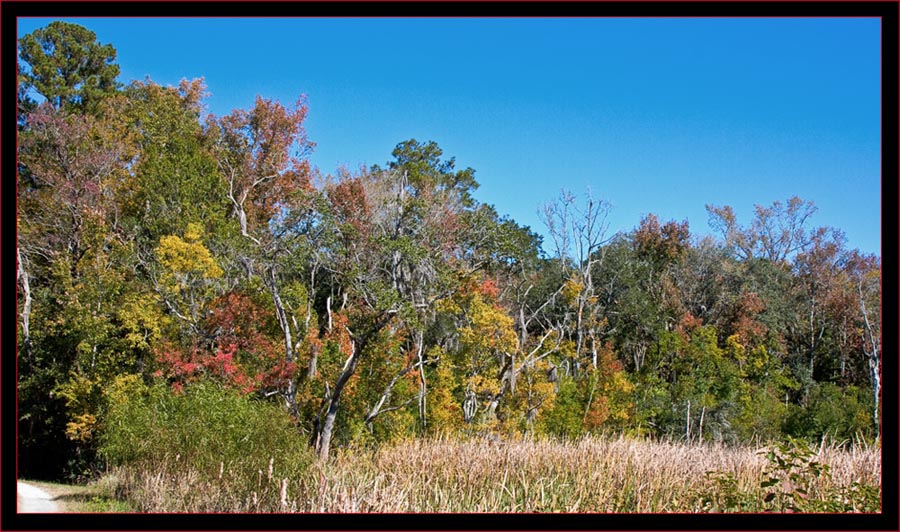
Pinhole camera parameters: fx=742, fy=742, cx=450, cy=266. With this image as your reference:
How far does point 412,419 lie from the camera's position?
59.3 ft

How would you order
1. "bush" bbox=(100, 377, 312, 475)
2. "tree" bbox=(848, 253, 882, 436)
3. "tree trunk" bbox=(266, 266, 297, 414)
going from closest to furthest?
"bush" bbox=(100, 377, 312, 475) < "tree trunk" bbox=(266, 266, 297, 414) < "tree" bbox=(848, 253, 882, 436)

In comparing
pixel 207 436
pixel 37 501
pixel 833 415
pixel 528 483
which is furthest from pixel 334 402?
pixel 833 415

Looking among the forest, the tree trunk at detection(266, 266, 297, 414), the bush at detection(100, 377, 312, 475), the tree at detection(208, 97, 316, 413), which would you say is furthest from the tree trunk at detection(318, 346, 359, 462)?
the tree at detection(208, 97, 316, 413)

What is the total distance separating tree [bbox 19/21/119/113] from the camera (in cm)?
2392

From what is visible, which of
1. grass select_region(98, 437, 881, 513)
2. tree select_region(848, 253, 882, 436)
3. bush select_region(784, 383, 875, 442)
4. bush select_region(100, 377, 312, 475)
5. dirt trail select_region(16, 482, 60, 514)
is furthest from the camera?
tree select_region(848, 253, 882, 436)

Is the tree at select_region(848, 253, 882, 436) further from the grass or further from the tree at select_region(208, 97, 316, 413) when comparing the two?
the tree at select_region(208, 97, 316, 413)

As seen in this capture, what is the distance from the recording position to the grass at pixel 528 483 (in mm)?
Result: 5836

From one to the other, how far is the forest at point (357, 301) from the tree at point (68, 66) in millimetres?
95

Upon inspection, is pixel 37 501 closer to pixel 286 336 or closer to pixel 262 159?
pixel 286 336

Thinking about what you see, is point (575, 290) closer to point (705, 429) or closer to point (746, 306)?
point (705, 429)

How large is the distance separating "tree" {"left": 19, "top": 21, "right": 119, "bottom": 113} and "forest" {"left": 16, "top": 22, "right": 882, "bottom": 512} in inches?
3.8

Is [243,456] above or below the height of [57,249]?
below

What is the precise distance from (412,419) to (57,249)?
33.8 feet

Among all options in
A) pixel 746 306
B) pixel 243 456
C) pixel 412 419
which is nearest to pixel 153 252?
pixel 412 419
